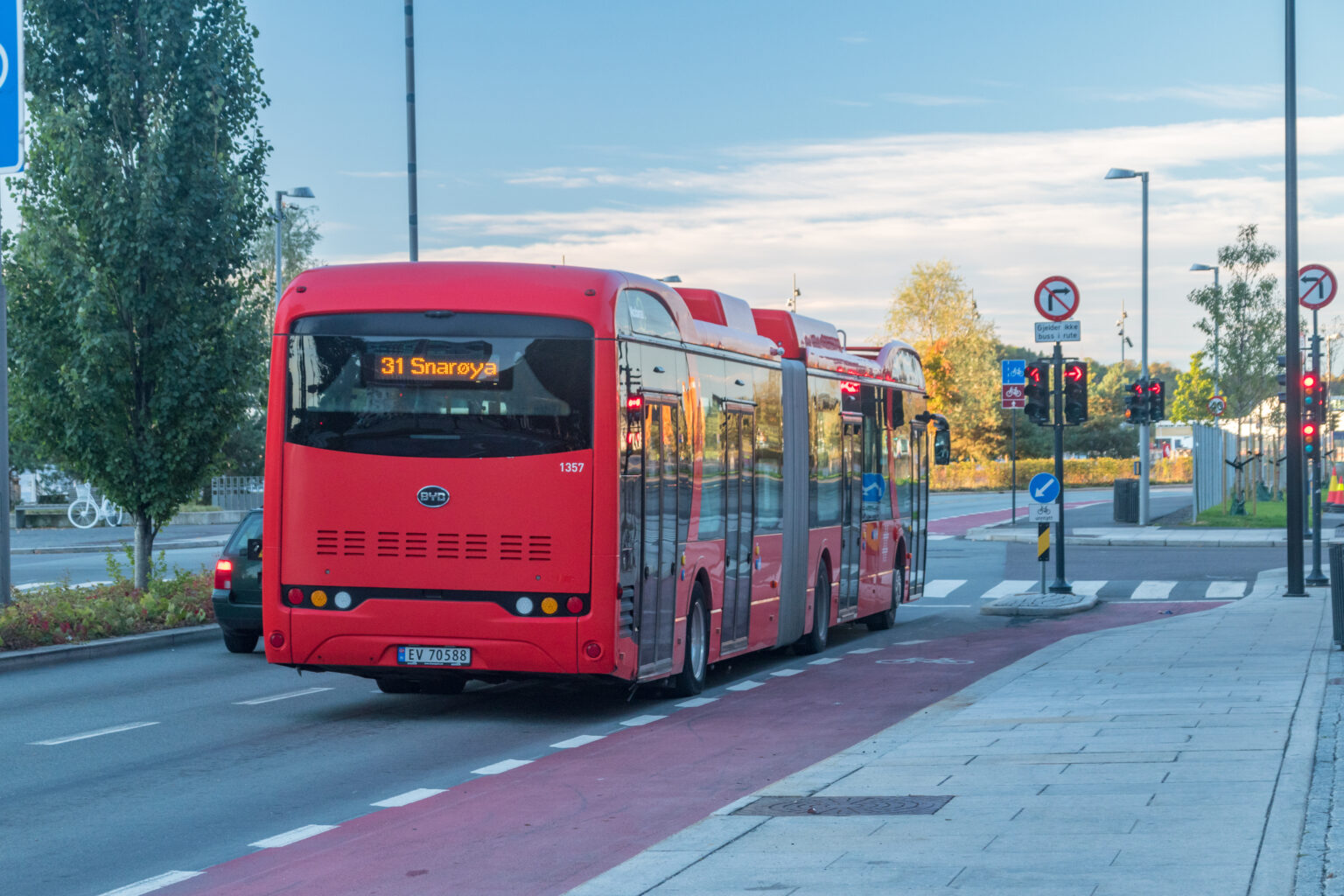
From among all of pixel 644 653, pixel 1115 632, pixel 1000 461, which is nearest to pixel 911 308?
pixel 1000 461

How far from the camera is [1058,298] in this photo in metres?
24.1

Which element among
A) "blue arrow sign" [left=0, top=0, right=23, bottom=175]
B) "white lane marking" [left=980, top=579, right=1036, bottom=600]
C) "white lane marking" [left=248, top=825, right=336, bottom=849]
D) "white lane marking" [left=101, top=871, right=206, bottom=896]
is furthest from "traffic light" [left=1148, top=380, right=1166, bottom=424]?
"white lane marking" [left=101, top=871, right=206, bottom=896]

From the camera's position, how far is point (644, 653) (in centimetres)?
1290

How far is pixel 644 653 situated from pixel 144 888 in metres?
5.88

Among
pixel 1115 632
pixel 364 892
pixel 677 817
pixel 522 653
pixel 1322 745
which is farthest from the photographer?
pixel 1115 632

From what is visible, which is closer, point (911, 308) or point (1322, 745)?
point (1322, 745)

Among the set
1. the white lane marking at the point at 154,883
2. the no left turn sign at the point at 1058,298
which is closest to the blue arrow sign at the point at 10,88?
the white lane marking at the point at 154,883

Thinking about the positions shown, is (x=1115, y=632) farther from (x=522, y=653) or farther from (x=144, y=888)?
(x=144, y=888)

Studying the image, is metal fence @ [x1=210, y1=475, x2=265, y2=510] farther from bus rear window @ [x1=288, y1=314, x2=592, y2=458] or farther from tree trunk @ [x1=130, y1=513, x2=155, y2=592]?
bus rear window @ [x1=288, y1=314, x2=592, y2=458]

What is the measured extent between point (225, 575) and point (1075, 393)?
1222 cm

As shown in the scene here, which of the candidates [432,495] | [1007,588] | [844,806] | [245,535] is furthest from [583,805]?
[1007,588]

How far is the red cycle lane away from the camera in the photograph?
752cm

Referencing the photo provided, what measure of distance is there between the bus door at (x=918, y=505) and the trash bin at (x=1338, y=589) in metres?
6.86

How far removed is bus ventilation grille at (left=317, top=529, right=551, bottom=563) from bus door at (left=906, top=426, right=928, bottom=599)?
10.9 metres
